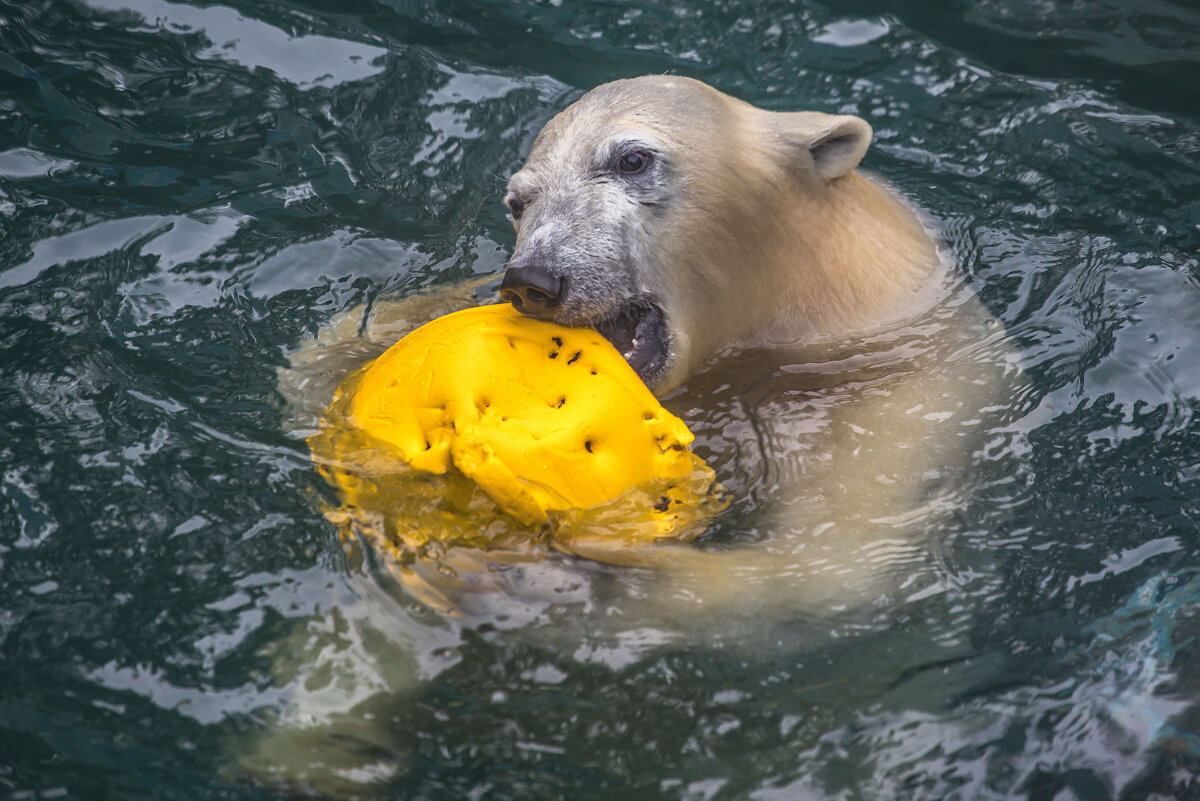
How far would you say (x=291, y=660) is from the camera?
2928 millimetres

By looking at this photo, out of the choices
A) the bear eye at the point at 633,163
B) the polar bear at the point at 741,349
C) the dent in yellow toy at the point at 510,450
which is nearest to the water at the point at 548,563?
the polar bear at the point at 741,349

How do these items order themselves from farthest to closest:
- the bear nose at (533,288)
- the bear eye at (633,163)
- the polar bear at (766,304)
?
1. the bear eye at (633,163)
2. the polar bear at (766,304)
3. the bear nose at (533,288)

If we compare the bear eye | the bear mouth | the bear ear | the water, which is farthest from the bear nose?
the bear ear

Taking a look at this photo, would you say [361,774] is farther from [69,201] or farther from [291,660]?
[69,201]

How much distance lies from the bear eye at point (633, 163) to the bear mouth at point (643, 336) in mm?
484

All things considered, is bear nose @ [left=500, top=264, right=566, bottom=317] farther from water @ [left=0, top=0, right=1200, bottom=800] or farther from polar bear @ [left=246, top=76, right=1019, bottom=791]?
water @ [left=0, top=0, right=1200, bottom=800]

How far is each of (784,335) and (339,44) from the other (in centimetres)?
339

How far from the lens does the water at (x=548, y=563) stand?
2.79 m

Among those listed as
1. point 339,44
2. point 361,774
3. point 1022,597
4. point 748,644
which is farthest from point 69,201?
point 1022,597

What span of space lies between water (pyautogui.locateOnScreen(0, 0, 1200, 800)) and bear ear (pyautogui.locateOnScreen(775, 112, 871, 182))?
0.85 meters

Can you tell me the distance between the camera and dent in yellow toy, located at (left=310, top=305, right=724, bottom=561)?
2.96 m

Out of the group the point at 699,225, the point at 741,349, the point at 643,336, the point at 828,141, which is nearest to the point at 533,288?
the point at 643,336

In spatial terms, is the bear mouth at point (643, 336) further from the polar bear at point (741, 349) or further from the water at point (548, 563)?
the water at point (548, 563)

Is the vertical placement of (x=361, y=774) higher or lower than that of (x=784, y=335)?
lower
